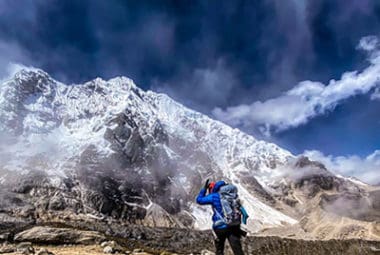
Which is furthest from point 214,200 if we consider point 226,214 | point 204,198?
point 226,214

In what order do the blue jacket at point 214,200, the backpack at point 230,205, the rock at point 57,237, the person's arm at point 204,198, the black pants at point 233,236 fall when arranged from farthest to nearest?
the rock at point 57,237
the person's arm at point 204,198
the blue jacket at point 214,200
the backpack at point 230,205
the black pants at point 233,236

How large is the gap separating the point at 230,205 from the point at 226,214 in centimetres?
35

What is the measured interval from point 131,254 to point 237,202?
1139 cm

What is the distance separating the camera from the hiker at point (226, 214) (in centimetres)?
1319

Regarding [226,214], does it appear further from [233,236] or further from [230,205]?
[233,236]

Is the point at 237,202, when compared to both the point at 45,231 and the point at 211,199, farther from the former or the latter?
the point at 45,231

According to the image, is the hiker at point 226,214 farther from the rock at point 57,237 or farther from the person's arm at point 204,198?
the rock at point 57,237

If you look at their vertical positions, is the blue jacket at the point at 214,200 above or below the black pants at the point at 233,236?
above

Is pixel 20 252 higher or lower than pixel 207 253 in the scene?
lower

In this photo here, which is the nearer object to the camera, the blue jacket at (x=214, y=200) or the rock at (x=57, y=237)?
the blue jacket at (x=214, y=200)

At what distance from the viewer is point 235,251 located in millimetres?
13031

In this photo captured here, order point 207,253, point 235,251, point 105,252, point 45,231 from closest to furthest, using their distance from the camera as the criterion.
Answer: point 235,251 < point 105,252 < point 207,253 < point 45,231

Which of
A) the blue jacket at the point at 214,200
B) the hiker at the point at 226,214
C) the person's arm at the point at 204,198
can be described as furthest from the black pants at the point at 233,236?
the person's arm at the point at 204,198

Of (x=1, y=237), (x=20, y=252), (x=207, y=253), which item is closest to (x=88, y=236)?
(x=1, y=237)
